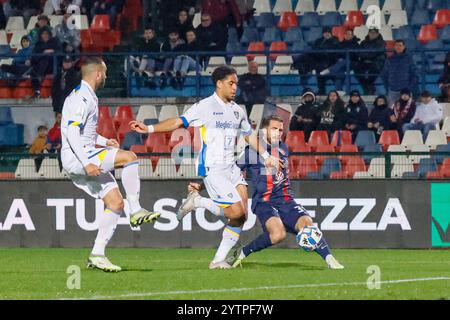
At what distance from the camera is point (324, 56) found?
23.2 metres

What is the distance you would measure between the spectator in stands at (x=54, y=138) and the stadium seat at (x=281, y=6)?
20.1 ft

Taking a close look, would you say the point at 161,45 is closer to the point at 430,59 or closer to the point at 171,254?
the point at 430,59

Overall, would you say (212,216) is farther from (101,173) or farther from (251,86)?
(101,173)

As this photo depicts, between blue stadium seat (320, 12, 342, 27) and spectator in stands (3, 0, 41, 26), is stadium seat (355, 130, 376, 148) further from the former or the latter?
spectator in stands (3, 0, 41, 26)

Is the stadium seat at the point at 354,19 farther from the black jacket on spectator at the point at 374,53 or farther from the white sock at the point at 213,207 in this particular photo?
the white sock at the point at 213,207

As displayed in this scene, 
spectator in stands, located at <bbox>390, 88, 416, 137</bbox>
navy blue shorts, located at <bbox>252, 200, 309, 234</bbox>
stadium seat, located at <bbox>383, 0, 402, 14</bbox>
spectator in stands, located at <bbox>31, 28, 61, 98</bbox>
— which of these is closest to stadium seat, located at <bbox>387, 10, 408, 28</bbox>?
stadium seat, located at <bbox>383, 0, 402, 14</bbox>

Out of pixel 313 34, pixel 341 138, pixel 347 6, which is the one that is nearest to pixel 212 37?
pixel 313 34

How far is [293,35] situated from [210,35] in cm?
192

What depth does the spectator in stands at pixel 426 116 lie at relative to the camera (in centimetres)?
2112

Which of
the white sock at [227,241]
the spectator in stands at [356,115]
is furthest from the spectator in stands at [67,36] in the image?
the white sock at [227,241]

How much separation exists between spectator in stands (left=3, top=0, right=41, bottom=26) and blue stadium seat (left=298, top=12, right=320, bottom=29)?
5.56 m

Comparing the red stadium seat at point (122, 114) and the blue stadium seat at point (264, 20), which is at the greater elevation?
the blue stadium seat at point (264, 20)

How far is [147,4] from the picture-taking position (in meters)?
26.3
